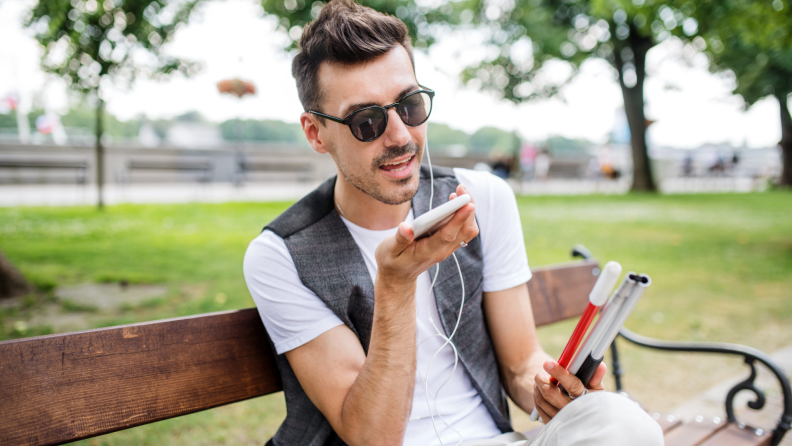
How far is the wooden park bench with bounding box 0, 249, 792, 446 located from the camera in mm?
1520

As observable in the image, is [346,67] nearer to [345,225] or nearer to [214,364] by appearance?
[345,225]

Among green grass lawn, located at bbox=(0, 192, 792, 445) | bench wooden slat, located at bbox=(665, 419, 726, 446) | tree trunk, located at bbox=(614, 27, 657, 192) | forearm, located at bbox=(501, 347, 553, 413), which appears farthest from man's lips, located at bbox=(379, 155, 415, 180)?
tree trunk, located at bbox=(614, 27, 657, 192)

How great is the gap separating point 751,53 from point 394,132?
26954mm

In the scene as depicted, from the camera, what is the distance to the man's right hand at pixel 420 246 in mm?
1274

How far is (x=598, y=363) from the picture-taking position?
4.37 ft

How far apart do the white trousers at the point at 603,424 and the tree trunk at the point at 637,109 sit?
22399 millimetres

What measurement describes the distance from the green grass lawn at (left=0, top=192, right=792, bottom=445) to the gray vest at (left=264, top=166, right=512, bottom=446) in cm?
166

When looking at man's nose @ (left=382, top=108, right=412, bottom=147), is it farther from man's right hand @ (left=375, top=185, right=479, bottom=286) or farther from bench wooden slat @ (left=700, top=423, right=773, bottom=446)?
bench wooden slat @ (left=700, top=423, right=773, bottom=446)

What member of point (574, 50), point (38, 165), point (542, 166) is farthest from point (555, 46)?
point (38, 165)

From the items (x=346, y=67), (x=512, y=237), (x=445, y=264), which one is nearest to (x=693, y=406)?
(x=512, y=237)

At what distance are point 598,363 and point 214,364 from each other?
1.21m

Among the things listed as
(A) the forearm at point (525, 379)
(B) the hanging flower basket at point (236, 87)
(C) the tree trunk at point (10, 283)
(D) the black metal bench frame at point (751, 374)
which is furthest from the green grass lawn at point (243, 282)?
(B) the hanging flower basket at point (236, 87)

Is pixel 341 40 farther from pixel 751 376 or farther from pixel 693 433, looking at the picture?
pixel 751 376

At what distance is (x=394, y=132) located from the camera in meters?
1.74
